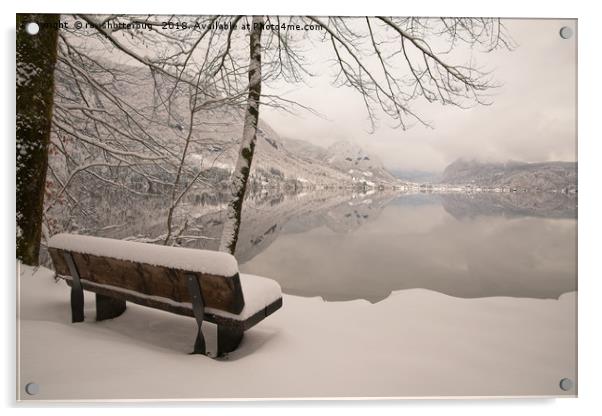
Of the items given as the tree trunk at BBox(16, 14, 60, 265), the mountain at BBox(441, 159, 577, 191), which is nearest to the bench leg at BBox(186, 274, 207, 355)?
the tree trunk at BBox(16, 14, 60, 265)

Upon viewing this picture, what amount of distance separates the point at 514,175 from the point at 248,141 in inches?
78.2

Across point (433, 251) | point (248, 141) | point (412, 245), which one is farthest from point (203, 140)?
point (433, 251)

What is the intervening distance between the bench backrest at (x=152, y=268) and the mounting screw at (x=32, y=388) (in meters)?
0.81

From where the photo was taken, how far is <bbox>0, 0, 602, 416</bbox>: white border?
2871 mm

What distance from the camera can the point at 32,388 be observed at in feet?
9.41

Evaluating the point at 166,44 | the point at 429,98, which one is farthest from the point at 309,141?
the point at 166,44

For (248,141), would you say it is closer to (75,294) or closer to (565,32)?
(75,294)

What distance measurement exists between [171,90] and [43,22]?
1018mm

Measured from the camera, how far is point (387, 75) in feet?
9.77

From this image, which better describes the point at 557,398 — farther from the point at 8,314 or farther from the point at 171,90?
the point at 8,314

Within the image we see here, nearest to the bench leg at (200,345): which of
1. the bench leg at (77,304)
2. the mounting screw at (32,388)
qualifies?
the bench leg at (77,304)

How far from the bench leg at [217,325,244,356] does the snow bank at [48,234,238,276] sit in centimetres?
50

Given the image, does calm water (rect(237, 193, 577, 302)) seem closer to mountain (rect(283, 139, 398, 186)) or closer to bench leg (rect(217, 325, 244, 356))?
mountain (rect(283, 139, 398, 186))
